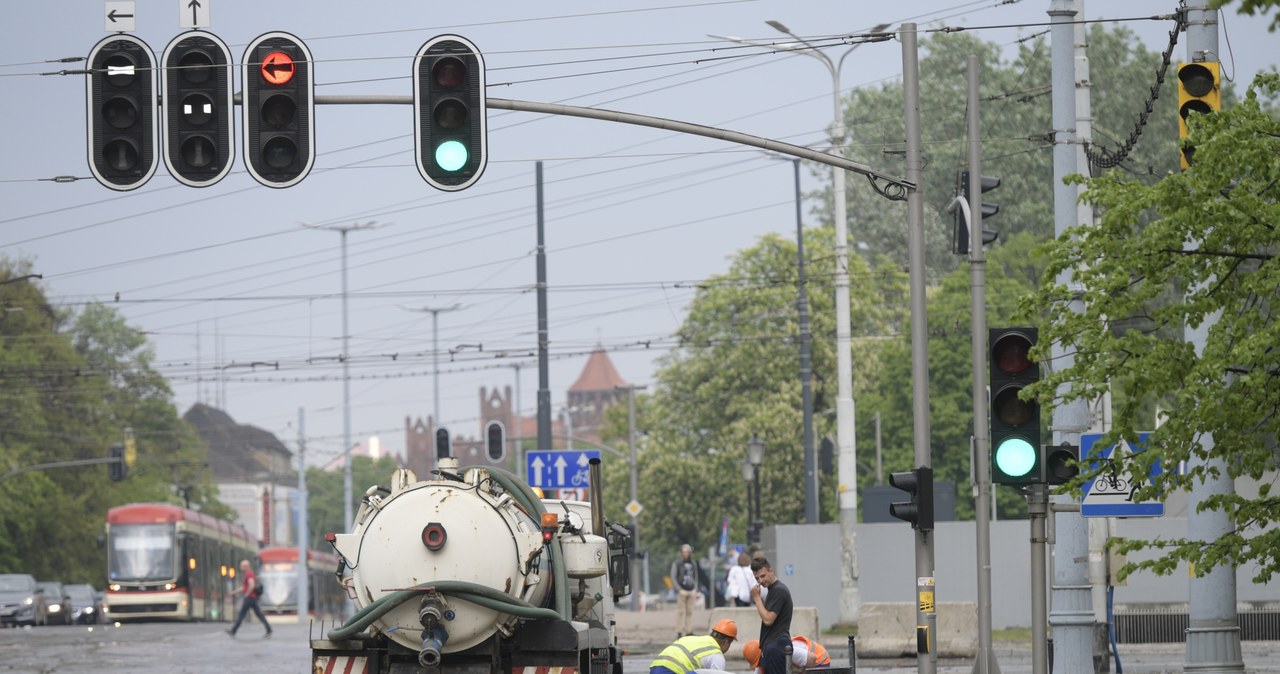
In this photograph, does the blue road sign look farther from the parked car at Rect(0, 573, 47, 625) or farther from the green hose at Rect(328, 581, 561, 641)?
the parked car at Rect(0, 573, 47, 625)

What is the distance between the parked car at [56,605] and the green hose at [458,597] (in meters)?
52.9

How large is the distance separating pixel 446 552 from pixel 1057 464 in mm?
4821

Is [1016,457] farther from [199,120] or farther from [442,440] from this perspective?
[442,440]

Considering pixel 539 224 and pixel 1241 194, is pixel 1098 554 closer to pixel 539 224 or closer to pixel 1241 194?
pixel 1241 194

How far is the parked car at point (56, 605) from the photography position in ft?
217

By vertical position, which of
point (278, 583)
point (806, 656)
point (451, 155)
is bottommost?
point (278, 583)

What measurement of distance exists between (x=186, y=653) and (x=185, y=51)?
67.1 feet

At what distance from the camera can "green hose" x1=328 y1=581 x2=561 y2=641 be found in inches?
601

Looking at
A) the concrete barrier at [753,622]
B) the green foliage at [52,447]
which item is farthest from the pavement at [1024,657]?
the green foliage at [52,447]

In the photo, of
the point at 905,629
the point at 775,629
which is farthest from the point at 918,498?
the point at 905,629

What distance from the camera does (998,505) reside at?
220 ft

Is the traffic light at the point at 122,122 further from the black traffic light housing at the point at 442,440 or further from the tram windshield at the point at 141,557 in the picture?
the tram windshield at the point at 141,557

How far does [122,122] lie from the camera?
15492 millimetres

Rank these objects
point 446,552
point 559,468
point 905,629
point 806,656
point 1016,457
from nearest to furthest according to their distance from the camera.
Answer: point 1016,457
point 446,552
point 806,656
point 905,629
point 559,468
